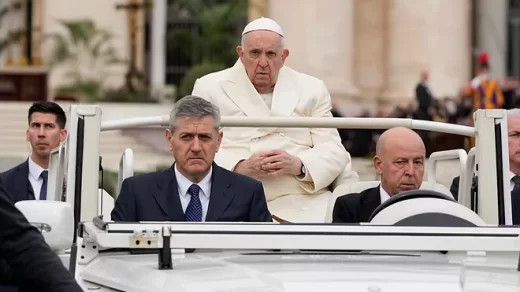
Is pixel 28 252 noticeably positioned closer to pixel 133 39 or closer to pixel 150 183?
pixel 150 183

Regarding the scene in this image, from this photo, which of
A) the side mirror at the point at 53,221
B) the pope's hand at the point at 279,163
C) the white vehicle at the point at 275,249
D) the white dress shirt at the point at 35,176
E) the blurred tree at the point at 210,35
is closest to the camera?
the side mirror at the point at 53,221

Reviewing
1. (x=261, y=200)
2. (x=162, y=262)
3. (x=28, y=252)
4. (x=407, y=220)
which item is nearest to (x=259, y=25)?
(x=261, y=200)

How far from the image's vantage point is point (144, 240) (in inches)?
198

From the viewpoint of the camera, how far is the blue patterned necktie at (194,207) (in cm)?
640

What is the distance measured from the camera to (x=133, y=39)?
39.4 metres

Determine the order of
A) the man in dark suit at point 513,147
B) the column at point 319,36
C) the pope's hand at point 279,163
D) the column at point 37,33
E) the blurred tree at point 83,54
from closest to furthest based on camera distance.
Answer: the pope's hand at point 279,163 < the man in dark suit at point 513,147 < the column at point 319,36 < the blurred tree at point 83,54 < the column at point 37,33

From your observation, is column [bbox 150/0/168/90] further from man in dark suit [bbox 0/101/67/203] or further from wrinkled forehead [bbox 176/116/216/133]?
wrinkled forehead [bbox 176/116/216/133]

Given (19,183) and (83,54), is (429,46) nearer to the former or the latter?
(83,54)

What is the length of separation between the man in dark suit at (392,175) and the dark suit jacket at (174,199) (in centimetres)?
56

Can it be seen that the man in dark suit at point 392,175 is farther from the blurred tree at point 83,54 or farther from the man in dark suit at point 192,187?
the blurred tree at point 83,54

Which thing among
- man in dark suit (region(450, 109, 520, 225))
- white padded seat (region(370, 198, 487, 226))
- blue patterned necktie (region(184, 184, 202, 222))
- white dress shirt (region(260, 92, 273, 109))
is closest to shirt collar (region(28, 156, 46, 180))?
white dress shirt (region(260, 92, 273, 109))

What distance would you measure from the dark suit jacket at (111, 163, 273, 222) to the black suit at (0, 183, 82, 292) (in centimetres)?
224

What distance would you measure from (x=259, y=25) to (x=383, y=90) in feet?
107

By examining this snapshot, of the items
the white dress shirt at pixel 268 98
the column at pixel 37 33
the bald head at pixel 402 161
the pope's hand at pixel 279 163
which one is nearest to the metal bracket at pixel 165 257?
the bald head at pixel 402 161
